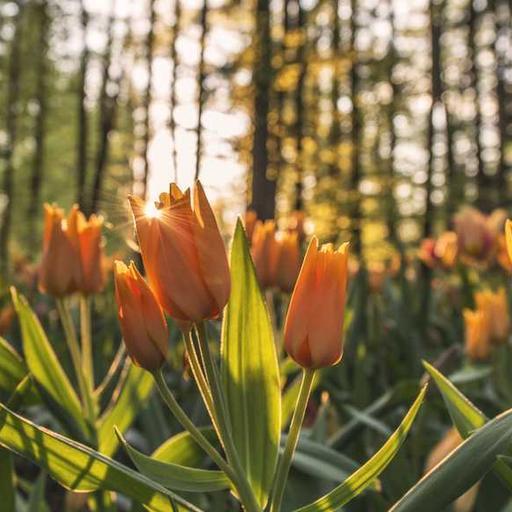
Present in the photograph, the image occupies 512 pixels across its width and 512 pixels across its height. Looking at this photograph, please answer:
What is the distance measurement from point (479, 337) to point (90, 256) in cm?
104

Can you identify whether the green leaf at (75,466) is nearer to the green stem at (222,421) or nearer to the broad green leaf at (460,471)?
the green stem at (222,421)

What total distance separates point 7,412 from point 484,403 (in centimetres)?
150

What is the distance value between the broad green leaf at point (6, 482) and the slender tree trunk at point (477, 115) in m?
15.1

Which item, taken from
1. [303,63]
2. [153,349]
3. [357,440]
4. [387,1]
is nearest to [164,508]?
[153,349]

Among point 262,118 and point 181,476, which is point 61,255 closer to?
point 181,476

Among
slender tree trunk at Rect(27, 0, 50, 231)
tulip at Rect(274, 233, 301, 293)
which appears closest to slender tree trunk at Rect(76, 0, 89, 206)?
A: slender tree trunk at Rect(27, 0, 50, 231)

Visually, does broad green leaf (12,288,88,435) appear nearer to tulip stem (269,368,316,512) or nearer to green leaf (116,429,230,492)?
green leaf (116,429,230,492)

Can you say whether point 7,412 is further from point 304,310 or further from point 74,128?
point 74,128

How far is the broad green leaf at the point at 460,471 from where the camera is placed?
0.74 metres

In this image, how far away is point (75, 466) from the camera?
2.68 feet

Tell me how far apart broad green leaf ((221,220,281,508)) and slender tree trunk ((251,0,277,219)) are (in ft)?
29.3

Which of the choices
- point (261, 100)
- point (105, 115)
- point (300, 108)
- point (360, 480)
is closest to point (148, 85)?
point (105, 115)

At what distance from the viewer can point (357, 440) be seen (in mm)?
1709

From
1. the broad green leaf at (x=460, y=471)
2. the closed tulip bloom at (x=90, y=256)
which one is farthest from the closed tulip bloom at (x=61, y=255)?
the broad green leaf at (x=460, y=471)
